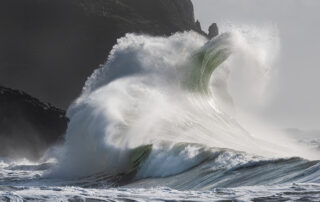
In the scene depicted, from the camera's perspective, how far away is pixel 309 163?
1320 centimetres

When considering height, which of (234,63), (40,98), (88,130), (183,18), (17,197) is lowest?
(17,197)

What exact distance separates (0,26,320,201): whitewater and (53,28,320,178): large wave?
44 millimetres

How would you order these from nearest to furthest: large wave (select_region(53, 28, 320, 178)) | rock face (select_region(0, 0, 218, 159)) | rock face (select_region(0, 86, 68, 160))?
A: large wave (select_region(53, 28, 320, 178)) < rock face (select_region(0, 86, 68, 160)) < rock face (select_region(0, 0, 218, 159))

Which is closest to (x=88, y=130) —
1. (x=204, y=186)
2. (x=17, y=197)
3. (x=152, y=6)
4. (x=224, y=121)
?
(x=224, y=121)

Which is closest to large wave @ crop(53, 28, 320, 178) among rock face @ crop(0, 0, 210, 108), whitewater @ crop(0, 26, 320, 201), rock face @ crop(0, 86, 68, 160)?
whitewater @ crop(0, 26, 320, 201)

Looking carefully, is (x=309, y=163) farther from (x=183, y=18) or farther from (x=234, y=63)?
(x=183, y=18)

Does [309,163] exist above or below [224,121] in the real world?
below

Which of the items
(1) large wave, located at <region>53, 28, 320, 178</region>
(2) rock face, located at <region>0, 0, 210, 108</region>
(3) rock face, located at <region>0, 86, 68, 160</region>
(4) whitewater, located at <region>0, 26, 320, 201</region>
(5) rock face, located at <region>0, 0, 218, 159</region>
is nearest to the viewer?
(4) whitewater, located at <region>0, 26, 320, 201</region>

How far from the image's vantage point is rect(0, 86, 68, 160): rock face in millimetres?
47125

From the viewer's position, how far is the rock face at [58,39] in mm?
60219

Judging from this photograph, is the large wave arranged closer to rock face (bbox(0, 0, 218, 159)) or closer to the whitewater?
the whitewater

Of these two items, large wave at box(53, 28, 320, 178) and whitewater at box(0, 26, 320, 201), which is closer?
whitewater at box(0, 26, 320, 201)

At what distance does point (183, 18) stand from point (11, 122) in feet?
81.5

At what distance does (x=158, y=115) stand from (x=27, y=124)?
32.1m
